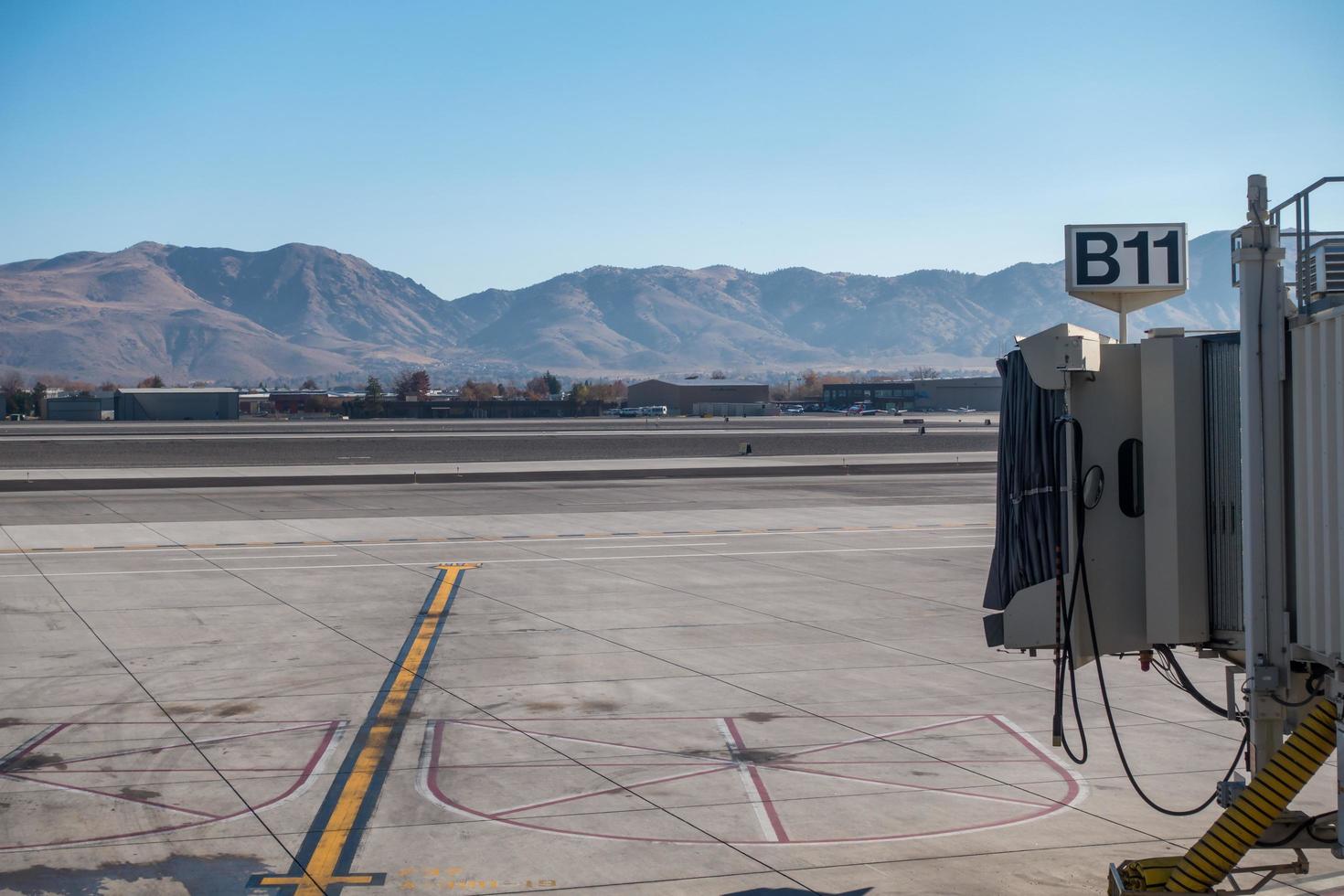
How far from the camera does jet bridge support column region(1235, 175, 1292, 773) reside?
5.84m

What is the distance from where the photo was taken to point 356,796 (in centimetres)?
868

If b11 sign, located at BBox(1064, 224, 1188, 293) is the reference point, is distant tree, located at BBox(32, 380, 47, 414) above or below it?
above

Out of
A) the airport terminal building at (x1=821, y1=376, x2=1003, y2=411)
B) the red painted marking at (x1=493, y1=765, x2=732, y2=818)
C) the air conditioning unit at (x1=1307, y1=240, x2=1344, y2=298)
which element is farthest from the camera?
the airport terminal building at (x1=821, y1=376, x2=1003, y2=411)

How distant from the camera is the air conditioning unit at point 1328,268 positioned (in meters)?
5.54

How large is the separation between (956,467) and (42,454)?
44393 millimetres

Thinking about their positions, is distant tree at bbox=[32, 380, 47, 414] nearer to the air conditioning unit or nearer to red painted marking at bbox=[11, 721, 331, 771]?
red painted marking at bbox=[11, 721, 331, 771]

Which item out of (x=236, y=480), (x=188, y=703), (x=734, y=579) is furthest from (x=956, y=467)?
(x=188, y=703)

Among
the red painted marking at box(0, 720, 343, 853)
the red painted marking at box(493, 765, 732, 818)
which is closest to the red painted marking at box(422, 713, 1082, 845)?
the red painted marking at box(493, 765, 732, 818)

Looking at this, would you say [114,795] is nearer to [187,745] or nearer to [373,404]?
[187,745]

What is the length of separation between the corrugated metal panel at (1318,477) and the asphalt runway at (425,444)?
49.4 meters

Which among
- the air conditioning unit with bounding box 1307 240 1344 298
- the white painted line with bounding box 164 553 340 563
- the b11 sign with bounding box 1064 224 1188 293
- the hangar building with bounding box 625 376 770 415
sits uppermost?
the hangar building with bounding box 625 376 770 415

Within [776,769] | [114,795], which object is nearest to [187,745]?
[114,795]

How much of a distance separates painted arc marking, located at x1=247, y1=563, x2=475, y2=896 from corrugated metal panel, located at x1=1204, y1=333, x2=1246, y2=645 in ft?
16.2

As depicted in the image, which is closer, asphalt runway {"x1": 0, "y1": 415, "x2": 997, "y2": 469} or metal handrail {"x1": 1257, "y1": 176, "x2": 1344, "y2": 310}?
metal handrail {"x1": 1257, "y1": 176, "x2": 1344, "y2": 310}
